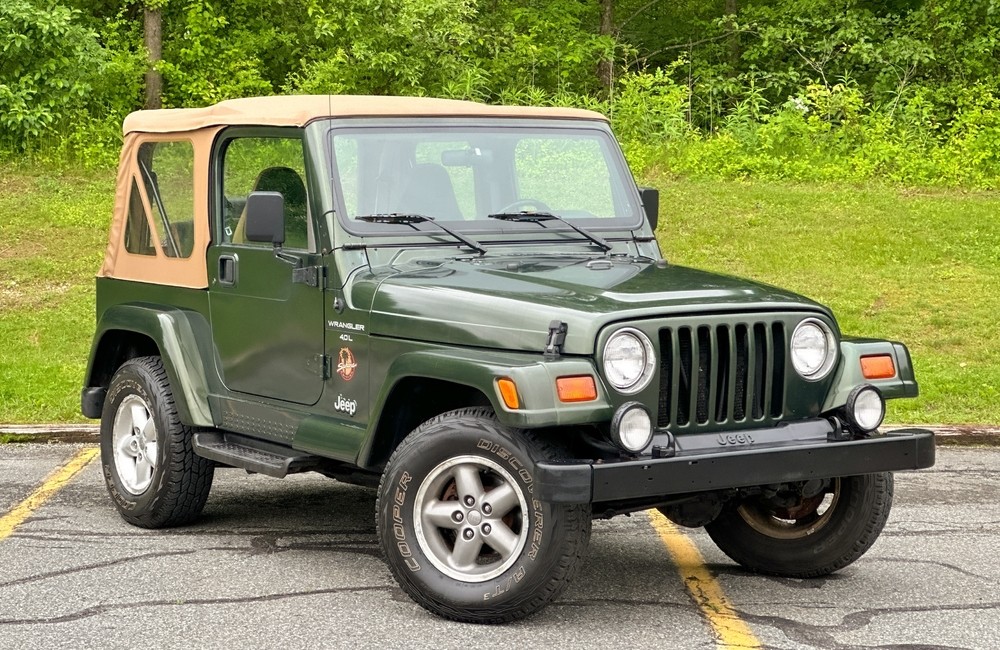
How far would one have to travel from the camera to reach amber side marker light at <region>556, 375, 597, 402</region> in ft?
17.1

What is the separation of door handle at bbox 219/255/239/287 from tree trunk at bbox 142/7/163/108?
1575 centimetres

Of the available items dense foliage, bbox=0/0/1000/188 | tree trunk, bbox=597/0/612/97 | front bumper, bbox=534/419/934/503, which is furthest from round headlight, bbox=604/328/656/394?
tree trunk, bbox=597/0/612/97

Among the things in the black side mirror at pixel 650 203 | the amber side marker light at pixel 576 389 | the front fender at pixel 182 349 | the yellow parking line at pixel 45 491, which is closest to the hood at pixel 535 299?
the amber side marker light at pixel 576 389

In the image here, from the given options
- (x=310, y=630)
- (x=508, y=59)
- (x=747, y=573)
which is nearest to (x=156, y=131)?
(x=310, y=630)

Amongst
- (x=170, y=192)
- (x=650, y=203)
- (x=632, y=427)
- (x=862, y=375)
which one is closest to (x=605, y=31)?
(x=170, y=192)

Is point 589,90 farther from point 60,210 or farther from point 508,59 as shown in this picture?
point 60,210

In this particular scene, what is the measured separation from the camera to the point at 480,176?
22.3 feet

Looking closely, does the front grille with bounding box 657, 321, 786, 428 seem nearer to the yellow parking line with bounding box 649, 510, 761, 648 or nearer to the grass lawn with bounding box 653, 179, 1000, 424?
the yellow parking line with bounding box 649, 510, 761, 648

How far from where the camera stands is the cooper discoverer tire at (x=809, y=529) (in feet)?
20.0

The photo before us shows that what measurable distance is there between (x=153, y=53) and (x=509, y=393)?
18.1 meters

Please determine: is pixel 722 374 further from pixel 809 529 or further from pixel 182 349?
pixel 182 349

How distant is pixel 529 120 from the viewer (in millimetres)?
7059

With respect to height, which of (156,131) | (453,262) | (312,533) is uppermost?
(156,131)

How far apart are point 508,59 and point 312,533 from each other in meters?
18.3
